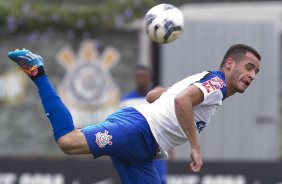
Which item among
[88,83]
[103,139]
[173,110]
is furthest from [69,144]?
→ [88,83]

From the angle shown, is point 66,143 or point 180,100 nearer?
point 180,100

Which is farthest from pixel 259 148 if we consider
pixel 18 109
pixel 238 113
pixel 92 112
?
pixel 18 109

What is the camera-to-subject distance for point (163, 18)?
879cm

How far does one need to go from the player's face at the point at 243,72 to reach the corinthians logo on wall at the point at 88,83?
300 inches

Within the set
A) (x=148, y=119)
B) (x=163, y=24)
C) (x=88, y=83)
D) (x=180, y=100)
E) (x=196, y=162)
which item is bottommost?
(x=88, y=83)

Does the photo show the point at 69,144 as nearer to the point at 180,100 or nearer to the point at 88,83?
the point at 180,100

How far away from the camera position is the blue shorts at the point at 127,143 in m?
8.34

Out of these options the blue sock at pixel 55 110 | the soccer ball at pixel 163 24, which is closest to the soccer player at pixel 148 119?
the blue sock at pixel 55 110

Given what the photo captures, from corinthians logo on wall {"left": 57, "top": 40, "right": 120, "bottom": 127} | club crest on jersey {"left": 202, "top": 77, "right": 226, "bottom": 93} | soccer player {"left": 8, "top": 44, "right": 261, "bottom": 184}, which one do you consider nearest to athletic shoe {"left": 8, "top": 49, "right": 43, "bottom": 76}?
soccer player {"left": 8, "top": 44, "right": 261, "bottom": 184}

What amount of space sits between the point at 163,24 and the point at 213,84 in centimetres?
87

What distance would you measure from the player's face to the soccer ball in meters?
0.70

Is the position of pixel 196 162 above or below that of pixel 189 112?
below

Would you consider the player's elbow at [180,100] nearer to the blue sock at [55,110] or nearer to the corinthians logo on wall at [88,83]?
the blue sock at [55,110]

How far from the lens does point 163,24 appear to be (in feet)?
28.8
